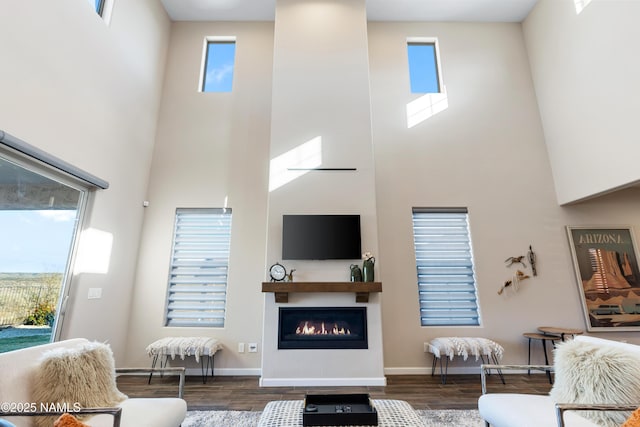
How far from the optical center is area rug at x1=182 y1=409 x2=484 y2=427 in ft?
8.93

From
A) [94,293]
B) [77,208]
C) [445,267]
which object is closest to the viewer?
[77,208]

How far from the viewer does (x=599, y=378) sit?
1.85 m

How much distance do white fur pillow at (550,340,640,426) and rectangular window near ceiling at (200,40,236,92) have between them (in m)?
5.75

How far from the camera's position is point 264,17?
5.50 m

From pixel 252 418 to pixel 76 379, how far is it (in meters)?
1.66

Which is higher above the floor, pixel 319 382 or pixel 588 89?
pixel 588 89

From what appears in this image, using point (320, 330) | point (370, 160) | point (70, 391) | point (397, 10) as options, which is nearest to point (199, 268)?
point (320, 330)

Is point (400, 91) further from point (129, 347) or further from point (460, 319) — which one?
point (129, 347)

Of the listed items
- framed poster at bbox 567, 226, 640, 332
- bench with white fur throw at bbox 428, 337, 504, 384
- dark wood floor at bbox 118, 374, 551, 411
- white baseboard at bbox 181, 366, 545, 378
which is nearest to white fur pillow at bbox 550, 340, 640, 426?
dark wood floor at bbox 118, 374, 551, 411

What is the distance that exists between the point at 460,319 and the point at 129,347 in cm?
498

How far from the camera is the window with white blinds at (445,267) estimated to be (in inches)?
180

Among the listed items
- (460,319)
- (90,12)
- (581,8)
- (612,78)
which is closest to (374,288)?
(460,319)

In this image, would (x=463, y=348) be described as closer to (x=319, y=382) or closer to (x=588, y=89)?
(x=319, y=382)

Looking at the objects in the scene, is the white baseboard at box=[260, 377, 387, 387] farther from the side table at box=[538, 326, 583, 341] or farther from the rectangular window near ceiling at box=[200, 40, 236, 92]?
the rectangular window near ceiling at box=[200, 40, 236, 92]
